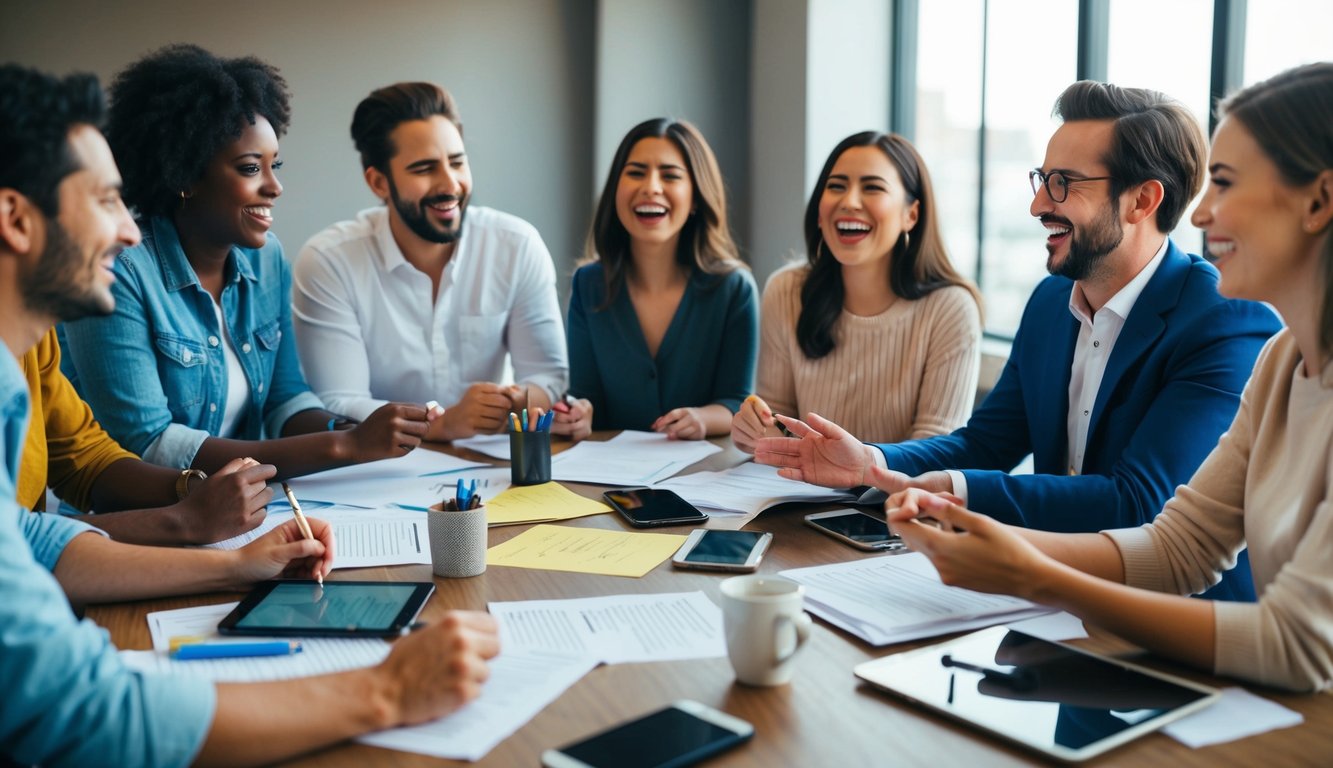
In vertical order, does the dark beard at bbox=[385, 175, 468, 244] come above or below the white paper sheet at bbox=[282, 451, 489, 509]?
above

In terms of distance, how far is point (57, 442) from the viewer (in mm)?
1755

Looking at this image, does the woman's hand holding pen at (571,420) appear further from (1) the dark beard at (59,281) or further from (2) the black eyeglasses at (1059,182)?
(1) the dark beard at (59,281)

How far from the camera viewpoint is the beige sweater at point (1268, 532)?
1041mm

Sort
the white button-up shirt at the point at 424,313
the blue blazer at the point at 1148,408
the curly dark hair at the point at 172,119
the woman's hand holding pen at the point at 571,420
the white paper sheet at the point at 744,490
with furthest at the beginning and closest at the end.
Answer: the white button-up shirt at the point at 424,313
the woman's hand holding pen at the point at 571,420
the curly dark hair at the point at 172,119
the white paper sheet at the point at 744,490
the blue blazer at the point at 1148,408

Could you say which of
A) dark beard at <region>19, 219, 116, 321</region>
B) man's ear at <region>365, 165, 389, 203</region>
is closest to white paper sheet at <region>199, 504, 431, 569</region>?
dark beard at <region>19, 219, 116, 321</region>

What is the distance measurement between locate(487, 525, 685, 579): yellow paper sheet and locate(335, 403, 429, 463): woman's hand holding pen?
18.1 inches

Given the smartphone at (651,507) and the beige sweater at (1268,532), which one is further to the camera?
the smartphone at (651,507)

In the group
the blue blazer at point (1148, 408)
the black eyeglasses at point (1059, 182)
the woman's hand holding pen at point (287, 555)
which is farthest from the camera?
the black eyeglasses at point (1059, 182)

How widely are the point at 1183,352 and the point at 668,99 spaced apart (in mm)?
3165

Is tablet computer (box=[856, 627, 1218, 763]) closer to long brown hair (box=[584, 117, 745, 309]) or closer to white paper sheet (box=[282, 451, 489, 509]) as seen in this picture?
white paper sheet (box=[282, 451, 489, 509])

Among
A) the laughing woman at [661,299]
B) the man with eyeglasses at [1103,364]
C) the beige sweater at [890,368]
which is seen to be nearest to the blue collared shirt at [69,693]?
the man with eyeglasses at [1103,364]

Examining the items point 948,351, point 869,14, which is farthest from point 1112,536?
point 869,14

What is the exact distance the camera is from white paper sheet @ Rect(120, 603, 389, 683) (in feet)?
3.57

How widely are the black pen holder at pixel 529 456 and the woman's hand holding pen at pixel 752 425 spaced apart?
0.40 metres
